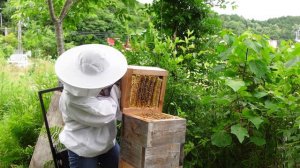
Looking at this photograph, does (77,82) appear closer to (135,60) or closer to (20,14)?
(135,60)

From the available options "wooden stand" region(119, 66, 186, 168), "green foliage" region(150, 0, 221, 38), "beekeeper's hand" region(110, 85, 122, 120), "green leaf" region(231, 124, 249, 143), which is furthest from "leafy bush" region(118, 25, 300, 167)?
"green foliage" region(150, 0, 221, 38)

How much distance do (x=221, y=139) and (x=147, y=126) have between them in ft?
1.96

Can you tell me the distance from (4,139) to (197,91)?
2247mm

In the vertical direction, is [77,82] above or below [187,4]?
below

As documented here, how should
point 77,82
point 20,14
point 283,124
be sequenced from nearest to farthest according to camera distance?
point 77,82 < point 283,124 < point 20,14

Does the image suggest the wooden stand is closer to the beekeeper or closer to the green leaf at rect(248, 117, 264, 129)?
the beekeeper

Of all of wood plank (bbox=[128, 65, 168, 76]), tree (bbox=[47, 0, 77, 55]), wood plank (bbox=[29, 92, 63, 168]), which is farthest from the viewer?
tree (bbox=[47, 0, 77, 55])

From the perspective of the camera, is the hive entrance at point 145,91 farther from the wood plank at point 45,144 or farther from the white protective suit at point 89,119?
the wood plank at point 45,144

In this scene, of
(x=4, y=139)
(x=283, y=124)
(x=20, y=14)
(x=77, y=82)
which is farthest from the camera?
(x=20, y=14)

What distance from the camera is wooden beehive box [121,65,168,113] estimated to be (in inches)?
96.3

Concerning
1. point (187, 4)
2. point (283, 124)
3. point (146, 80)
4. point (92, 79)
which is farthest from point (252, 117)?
point (187, 4)

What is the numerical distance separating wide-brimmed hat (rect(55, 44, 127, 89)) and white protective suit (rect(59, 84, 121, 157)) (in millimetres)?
50

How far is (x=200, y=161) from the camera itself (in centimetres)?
295

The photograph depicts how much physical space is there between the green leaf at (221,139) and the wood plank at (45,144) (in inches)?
67.9
